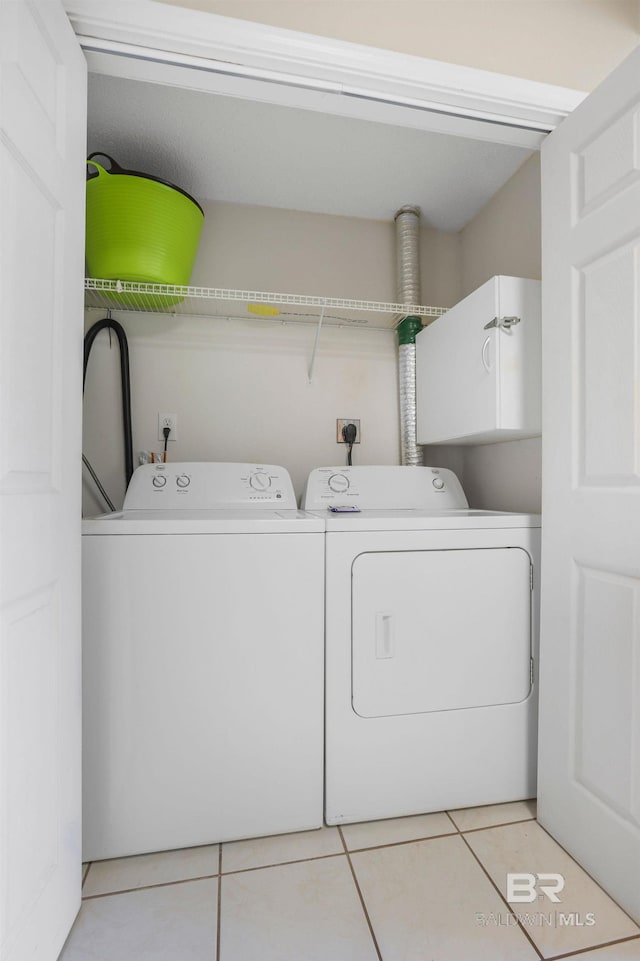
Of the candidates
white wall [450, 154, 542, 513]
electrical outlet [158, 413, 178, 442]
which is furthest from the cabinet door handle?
electrical outlet [158, 413, 178, 442]

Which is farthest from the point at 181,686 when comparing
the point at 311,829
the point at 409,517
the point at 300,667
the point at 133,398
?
the point at 133,398

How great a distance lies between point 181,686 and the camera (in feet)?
4.14

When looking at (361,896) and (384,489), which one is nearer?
(361,896)

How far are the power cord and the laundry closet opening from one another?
1.8 inches

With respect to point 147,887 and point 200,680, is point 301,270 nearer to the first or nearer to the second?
point 200,680

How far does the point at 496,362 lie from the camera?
153cm

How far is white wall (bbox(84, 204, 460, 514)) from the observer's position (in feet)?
6.79

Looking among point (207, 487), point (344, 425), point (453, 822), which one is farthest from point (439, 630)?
point (344, 425)

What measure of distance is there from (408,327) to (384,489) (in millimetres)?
781

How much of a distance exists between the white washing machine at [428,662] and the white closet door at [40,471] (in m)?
0.66

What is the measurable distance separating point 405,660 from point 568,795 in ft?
1.76

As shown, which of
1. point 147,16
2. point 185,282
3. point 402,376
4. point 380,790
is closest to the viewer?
point 147,16

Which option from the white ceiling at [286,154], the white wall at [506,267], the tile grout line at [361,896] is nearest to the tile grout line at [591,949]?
the tile grout line at [361,896]

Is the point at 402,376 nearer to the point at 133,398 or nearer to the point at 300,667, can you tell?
the point at 133,398
